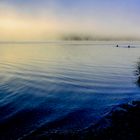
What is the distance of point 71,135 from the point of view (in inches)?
513

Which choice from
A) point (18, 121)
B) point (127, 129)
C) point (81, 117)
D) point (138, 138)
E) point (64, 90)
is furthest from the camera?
point (64, 90)

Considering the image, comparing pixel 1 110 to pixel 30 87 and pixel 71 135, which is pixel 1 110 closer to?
pixel 71 135

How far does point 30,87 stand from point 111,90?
10.1 meters

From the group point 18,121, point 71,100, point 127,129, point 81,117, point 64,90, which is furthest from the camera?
point 64,90

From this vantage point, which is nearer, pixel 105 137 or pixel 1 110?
pixel 105 137

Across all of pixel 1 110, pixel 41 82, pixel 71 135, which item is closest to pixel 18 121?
pixel 1 110

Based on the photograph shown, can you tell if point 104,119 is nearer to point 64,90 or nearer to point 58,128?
point 58,128

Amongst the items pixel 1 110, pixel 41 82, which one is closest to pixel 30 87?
pixel 41 82

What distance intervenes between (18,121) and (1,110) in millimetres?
2802

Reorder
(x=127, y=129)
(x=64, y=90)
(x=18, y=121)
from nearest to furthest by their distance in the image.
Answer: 1. (x=127, y=129)
2. (x=18, y=121)
3. (x=64, y=90)

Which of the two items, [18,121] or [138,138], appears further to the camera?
[18,121]

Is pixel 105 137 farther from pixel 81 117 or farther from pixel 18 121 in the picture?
pixel 18 121

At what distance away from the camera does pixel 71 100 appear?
20906 mm

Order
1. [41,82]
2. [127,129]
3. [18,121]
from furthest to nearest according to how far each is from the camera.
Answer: [41,82] < [18,121] < [127,129]
